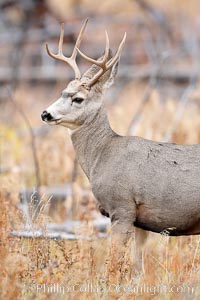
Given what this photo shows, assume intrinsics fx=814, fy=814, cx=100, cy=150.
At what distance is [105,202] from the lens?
19.3ft

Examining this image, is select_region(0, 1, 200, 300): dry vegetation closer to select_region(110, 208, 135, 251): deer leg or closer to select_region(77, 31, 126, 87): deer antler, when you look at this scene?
select_region(110, 208, 135, 251): deer leg

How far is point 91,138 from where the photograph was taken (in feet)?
20.6

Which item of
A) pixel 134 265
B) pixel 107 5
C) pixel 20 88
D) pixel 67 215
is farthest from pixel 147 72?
pixel 107 5

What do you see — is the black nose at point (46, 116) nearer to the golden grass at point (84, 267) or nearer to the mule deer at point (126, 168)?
the mule deer at point (126, 168)

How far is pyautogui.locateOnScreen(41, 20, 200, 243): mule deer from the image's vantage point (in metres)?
5.69

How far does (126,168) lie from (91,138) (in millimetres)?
526

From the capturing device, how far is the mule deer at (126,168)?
5.69 meters

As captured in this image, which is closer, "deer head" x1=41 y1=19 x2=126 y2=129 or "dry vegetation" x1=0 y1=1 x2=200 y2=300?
"dry vegetation" x1=0 y1=1 x2=200 y2=300

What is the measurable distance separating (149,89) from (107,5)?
54.1 ft

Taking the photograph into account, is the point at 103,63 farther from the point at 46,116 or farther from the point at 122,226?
the point at 122,226

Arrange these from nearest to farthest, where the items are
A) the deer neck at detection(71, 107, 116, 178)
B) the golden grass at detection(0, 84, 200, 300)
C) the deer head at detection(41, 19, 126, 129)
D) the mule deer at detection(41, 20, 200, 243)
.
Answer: the golden grass at detection(0, 84, 200, 300) → the mule deer at detection(41, 20, 200, 243) → the deer head at detection(41, 19, 126, 129) → the deer neck at detection(71, 107, 116, 178)

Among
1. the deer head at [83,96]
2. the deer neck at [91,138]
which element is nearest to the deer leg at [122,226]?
the deer neck at [91,138]

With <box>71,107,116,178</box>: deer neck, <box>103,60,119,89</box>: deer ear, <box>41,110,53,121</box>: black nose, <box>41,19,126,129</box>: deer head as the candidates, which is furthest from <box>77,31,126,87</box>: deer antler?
<box>41,110,53,121</box>: black nose

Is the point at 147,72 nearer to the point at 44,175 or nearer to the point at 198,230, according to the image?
the point at 44,175
